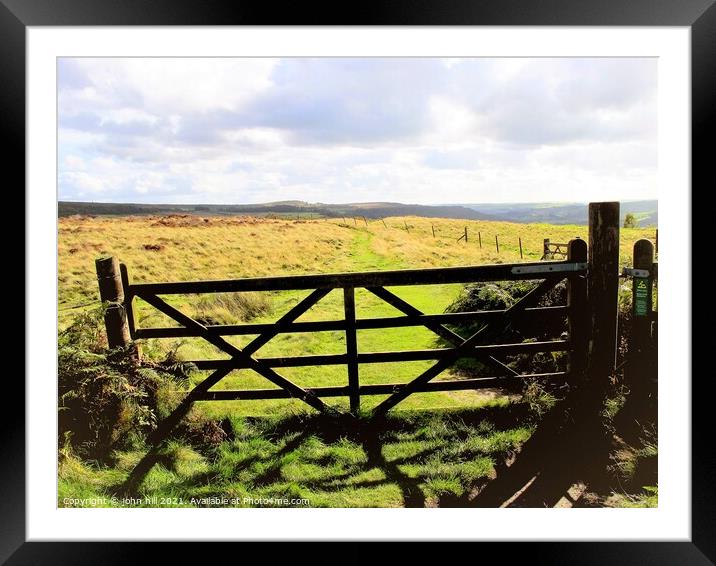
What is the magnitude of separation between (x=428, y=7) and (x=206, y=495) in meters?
3.98

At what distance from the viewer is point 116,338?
3.79m

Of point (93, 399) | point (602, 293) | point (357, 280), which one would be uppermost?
point (357, 280)

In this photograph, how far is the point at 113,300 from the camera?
147 inches

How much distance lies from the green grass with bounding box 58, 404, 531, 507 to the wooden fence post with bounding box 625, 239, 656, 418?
3.27ft

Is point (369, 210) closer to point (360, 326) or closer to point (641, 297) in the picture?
point (360, 326)

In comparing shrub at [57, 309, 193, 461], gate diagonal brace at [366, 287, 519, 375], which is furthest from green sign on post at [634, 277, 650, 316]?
shrub at [57, 309, 193, 461]

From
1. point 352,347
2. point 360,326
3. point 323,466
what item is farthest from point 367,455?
point 360,326

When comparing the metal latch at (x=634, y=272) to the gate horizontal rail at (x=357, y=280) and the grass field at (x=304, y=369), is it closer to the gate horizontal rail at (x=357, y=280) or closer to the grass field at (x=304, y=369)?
the grass field at (x=304, y=369)

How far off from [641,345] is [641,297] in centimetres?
41
